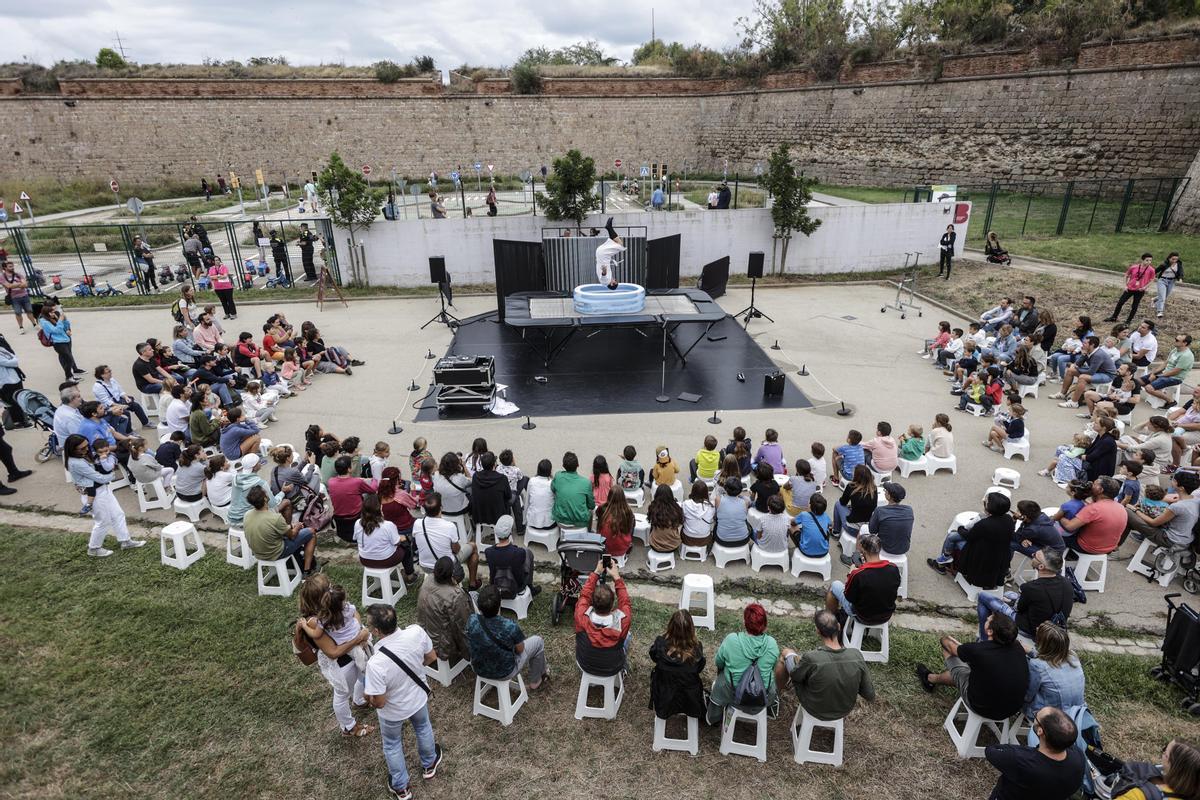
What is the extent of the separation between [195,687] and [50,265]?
24071mm

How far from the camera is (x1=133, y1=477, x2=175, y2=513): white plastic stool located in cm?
750

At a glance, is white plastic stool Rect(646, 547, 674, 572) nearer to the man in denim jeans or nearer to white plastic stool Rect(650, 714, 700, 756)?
white plastic stool Rect(650, 714, 700, 756)

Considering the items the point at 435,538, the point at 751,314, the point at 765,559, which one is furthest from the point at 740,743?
the point at 751,314

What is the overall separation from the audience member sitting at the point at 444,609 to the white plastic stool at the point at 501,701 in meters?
0.28

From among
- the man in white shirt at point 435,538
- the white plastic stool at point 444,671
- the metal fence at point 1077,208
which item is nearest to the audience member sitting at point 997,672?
the white plastic stool at point 444,671

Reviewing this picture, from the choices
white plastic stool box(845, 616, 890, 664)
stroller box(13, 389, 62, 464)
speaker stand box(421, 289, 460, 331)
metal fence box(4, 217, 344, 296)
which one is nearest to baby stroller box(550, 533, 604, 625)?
white plastic stool box(845, 616, 890, 664)

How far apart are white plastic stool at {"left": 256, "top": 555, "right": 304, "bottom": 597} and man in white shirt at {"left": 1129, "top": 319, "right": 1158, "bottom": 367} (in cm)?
1268

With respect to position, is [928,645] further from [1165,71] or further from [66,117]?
[66,117]

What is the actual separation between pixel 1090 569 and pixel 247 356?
12.2 meters

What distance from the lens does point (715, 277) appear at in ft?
51.8

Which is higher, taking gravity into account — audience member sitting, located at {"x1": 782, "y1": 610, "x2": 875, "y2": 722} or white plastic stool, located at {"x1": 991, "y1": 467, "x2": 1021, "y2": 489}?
audience member sitting, located at {"x1": 782, "y1": 610, "x2": 875, "y2": 722}

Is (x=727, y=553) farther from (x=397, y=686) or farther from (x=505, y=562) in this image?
(x=397, y=686)

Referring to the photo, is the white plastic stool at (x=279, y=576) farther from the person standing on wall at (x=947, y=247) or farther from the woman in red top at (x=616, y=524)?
the person standing on wall at (x=947, y=247)

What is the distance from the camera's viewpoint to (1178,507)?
5.97 metres
